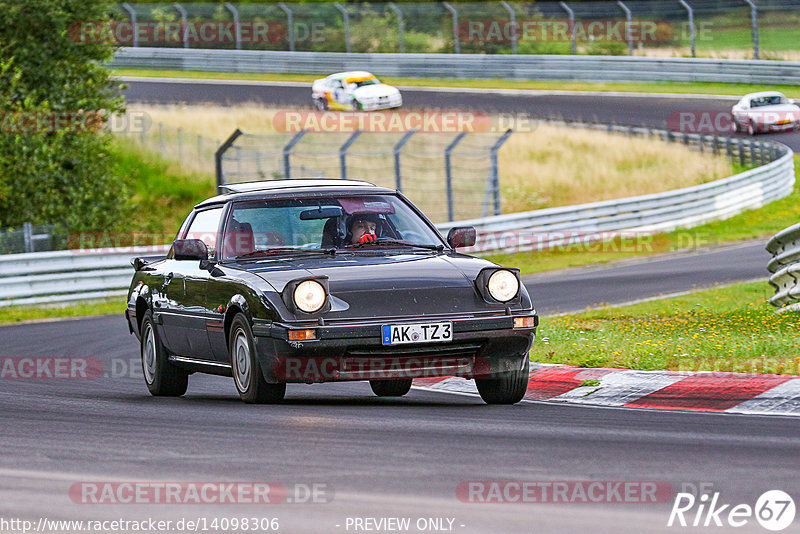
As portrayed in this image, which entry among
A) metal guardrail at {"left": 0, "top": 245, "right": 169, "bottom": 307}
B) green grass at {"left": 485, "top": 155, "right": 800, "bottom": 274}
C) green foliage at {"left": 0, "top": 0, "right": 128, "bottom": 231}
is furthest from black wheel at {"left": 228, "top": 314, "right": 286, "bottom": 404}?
green foliage at {"left": 0, "top": 0, "right": 128, "bottom": 231}

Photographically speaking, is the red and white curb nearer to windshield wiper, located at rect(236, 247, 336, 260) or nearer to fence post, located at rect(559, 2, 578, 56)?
windshield wiper, located at rect(236, 247, 336, 260)

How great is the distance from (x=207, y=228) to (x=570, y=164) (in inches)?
1016

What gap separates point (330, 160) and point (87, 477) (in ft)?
97.6

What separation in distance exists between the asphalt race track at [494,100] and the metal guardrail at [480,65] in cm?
191

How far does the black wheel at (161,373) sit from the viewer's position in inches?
382

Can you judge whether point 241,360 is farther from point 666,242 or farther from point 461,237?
point 666,242

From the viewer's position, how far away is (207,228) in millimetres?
9438

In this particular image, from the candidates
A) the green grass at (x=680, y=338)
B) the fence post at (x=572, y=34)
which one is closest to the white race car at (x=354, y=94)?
the fence post at (x=572, y=34)

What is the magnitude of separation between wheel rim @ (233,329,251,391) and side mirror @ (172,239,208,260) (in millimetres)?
903

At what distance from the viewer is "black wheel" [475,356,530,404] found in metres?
Result: 8.18

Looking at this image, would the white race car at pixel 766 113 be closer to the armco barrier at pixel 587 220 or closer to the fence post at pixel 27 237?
the armco barrier at pixel 587 220

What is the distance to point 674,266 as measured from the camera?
21.8 metres

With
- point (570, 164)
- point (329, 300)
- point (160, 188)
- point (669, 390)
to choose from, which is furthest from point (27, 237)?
point (570, 164)

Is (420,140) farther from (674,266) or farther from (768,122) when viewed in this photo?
(674,266)
